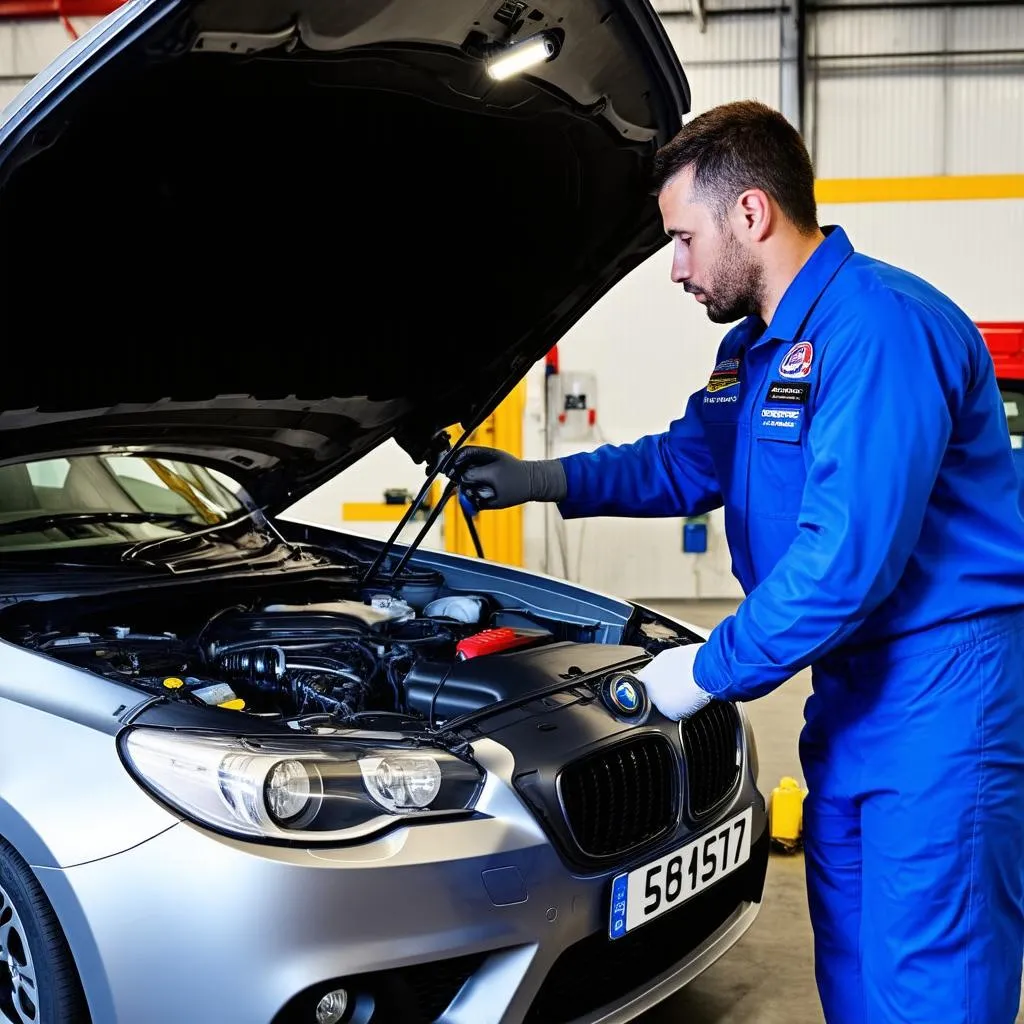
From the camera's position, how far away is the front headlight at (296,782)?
138cm

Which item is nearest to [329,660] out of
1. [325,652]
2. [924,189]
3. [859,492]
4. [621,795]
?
[325,652]

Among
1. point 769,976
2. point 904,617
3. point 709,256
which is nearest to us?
point 904,617

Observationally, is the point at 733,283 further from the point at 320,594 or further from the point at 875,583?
the point at 320,594

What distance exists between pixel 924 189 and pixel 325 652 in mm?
6985

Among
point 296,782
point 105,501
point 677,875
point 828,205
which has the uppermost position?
point 828,205

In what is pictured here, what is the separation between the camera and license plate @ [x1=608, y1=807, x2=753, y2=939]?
5.16 ft

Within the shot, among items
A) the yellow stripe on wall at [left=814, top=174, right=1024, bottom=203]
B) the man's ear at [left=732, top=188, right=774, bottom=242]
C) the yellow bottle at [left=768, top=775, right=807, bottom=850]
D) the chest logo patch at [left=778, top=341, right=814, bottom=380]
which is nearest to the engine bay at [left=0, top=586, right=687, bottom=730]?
the chest logo patch at [left=778, top=341, right=814, bottom=380]

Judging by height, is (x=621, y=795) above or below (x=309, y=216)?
below

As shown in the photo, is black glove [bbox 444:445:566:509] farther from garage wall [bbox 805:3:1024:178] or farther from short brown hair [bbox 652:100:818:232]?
garage wall [bbox 805:3:1024:178]

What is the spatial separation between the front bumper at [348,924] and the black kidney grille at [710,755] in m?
0.31

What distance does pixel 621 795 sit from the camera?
164cm

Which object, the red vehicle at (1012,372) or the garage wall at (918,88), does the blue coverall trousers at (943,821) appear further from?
the garage wall at (918,88)

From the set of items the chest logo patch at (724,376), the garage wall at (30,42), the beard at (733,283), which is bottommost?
the chest logo patch at (724,376)

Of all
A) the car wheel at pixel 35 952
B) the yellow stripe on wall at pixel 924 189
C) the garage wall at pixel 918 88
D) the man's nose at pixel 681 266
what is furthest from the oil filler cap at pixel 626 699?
the garage wall at pixel 918 88
